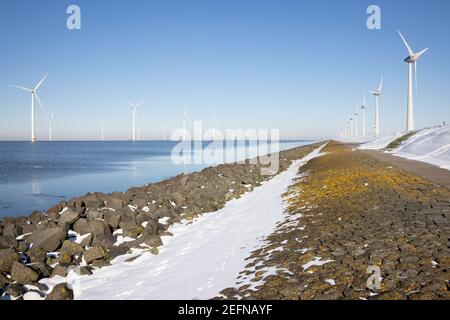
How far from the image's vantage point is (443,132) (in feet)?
121

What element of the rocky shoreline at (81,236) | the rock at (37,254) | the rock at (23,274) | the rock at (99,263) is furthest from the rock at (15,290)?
the rock at (37,254)

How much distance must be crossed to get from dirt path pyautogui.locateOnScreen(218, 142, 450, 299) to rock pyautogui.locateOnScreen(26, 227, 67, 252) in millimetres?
7195

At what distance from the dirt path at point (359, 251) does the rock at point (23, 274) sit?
5.63 metres

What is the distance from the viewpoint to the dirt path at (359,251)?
229 inches

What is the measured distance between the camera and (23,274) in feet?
29.9

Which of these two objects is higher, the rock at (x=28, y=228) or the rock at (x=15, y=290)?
the rock at (x=15, y=290)

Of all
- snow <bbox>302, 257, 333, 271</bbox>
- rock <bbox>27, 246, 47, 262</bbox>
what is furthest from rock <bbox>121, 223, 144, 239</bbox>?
snow <bbox>302, 257, 333, 271</bbox>

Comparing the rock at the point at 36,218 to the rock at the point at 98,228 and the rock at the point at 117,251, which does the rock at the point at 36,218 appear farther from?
the rock at the point at 117,251

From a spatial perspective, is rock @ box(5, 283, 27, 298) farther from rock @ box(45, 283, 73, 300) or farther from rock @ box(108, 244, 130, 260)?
rock @ box(108, 244, 130, 260)

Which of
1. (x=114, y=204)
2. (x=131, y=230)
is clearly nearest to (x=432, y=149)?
(x=114, y=204)

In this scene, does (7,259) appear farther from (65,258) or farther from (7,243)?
(7,243)

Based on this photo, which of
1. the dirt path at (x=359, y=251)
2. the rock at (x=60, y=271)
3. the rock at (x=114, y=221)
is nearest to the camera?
the dirt path at (x=359, y=251)
